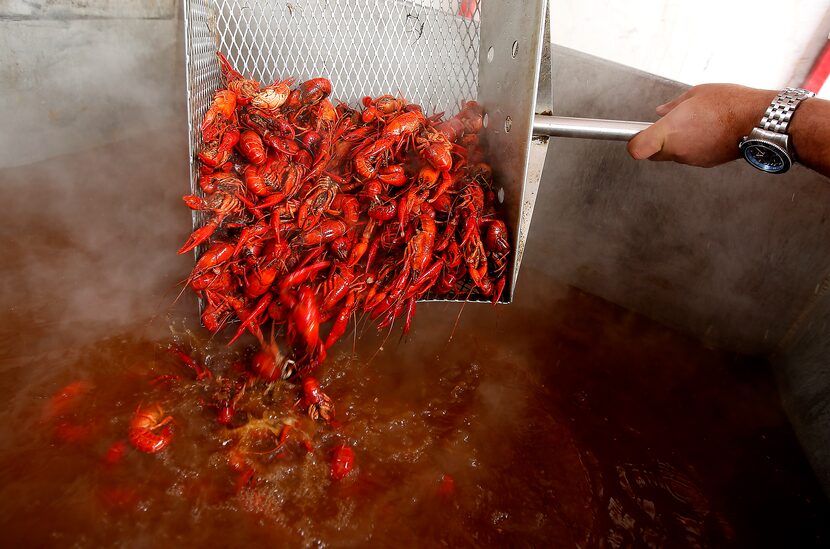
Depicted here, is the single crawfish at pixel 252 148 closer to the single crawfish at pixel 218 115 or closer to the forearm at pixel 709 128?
the single crawfish at pixel 218 115

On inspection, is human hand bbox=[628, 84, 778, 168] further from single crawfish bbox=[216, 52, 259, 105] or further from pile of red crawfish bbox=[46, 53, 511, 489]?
single crawfish bbox=[216, 52, 259, 105]

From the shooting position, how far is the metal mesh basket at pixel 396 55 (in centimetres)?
212

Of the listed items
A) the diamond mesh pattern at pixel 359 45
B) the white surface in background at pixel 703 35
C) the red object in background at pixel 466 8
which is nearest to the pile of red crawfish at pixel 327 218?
the diamond mesh pattern at pixel 359 45

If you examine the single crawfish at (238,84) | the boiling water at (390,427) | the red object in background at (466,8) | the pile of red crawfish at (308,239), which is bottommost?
the boiling water at (390,427)

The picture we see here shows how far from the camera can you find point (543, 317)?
10.8 feet

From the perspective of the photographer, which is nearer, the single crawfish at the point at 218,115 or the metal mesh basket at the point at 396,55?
the metal mesh basket at the point at 396,55

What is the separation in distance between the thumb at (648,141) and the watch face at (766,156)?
322mm

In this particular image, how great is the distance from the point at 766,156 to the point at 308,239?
6.76 ft

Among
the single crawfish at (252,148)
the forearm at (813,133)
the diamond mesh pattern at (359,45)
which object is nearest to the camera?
the forearm at (813,133)

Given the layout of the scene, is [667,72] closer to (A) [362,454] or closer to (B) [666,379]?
(B) [666,379]

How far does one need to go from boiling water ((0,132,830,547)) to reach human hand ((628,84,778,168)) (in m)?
1.47

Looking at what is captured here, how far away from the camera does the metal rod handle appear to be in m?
1.91

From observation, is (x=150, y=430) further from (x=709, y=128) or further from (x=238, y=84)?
(x=709, y=128)

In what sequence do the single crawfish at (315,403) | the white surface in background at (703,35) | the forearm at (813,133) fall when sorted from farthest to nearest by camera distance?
1. the white surface in background at (703,35)
2. the single crawfish at (315,403)
3. the forearm at (813,133)
